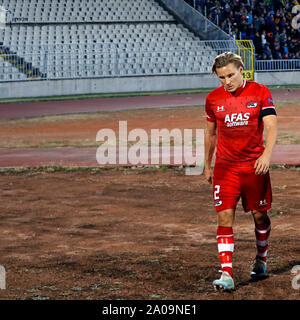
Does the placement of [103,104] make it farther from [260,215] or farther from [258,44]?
[260,215]

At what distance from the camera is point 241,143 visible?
6.25m

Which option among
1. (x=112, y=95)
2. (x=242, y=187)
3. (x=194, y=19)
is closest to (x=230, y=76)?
(x=242, y=187)

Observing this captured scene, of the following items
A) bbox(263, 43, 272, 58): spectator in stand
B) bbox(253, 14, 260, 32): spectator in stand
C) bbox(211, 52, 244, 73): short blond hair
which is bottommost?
bbox(211, 52, 244, 73): short blond hair

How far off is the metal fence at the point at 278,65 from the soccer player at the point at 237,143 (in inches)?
1275

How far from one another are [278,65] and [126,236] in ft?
104

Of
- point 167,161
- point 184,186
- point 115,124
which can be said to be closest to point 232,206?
point 184,186

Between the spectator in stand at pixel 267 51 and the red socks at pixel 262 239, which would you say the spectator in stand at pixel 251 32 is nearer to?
the spectator in stand at pixel 267 51

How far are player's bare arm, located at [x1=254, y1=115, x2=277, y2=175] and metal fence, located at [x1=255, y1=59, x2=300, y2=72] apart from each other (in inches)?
1280

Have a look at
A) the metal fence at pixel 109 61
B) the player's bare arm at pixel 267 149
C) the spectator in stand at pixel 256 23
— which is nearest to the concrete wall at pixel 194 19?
the metal fence at pixel 109 61

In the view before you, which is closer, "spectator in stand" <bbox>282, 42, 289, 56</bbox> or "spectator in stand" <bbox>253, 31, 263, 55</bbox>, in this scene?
"spectator in stand" <bbox>253, 31, 263, 55</bbox>

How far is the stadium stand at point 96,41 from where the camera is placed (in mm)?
35656

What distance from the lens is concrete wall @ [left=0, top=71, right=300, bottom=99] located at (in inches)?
1371

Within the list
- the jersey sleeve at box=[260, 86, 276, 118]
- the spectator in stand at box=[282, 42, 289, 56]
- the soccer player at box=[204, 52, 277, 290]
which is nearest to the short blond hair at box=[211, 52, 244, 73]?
the soccer player at box=[204, 52, 277, 290]

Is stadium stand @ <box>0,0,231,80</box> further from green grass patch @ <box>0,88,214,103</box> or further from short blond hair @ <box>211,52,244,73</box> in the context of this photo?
short blond hair @ <box>211,52,244,73</box>
